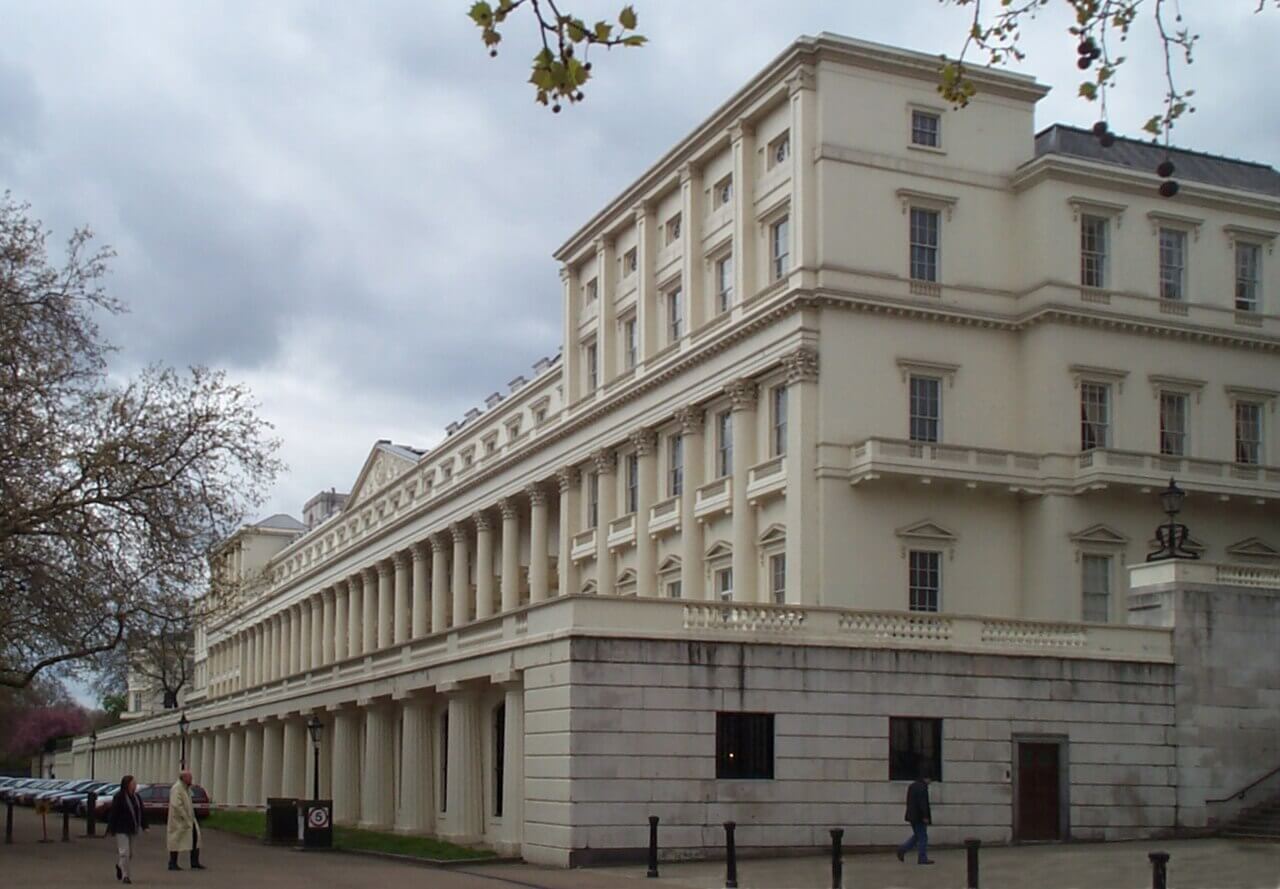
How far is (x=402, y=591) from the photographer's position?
90.3 metres

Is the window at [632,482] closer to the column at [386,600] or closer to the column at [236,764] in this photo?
the column at [236,764]

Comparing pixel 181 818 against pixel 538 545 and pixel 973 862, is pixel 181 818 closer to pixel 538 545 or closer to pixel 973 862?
pixel 973 862

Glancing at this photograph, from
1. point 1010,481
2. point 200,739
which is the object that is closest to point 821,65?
point 1010,481

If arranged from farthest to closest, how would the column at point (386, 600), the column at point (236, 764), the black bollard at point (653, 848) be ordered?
the column at point (386, 600), the column at point (236, 764), the black bollard at point (653, 848)

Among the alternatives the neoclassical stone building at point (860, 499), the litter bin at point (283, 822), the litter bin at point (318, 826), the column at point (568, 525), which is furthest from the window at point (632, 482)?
the litter bin at point (318, 826)

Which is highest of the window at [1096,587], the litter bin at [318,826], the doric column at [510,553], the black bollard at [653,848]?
the doric column at [510,553]

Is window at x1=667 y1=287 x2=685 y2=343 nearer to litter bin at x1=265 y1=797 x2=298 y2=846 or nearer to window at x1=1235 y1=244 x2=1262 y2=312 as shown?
window at x1=1235 y1=244 x2=1262 y2=312

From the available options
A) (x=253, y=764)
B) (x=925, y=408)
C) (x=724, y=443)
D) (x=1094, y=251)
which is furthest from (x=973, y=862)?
(x=253, y=764)

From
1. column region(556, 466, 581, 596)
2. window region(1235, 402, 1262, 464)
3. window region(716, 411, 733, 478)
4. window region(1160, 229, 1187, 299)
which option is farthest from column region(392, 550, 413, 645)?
window region(1235, 402, 1262, 464)

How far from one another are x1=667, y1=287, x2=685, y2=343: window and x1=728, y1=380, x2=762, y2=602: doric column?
5767mm

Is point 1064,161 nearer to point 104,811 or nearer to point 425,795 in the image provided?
point 425,795

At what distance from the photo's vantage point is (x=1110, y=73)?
41.4ft

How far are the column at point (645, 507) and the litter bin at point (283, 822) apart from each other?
15207 mm

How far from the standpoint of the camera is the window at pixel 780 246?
161 feet
